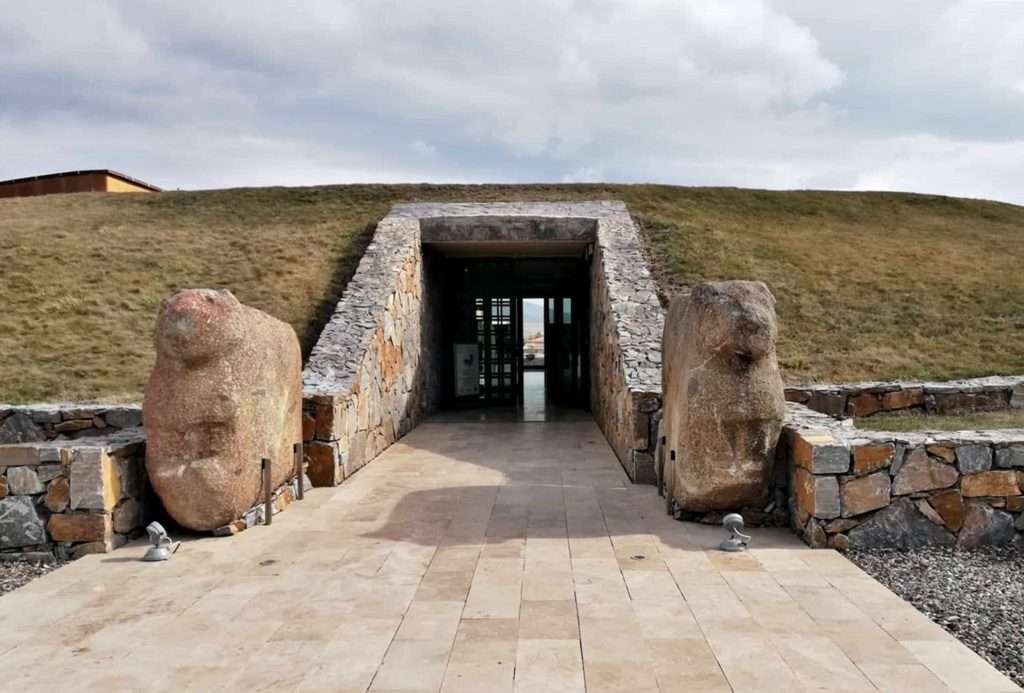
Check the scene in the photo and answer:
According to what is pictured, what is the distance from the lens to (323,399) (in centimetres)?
739

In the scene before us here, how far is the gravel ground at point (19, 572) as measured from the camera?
4.76 m

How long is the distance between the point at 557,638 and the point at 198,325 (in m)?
3.51

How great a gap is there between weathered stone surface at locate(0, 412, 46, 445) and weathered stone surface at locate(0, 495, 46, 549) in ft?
11.8

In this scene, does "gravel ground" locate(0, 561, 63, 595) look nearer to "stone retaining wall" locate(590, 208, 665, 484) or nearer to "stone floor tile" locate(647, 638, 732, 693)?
"stone floor tile" locate(647, 638, 732, 693)

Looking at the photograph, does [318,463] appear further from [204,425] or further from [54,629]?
[54,629]

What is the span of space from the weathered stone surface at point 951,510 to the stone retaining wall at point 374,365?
17.9 feet

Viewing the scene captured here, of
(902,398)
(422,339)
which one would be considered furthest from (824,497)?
(422,339)

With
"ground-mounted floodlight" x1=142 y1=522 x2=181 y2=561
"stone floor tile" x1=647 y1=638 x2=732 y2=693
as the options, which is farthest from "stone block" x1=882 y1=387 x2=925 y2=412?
"ground-mounted floodlight" x1=142 y1=522 x2=181 y2=561

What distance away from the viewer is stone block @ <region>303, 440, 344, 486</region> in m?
7.31

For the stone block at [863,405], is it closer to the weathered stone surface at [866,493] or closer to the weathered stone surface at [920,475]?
the weathered stone surface at [920,475]

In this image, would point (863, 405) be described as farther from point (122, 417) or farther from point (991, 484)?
point (122, 417)

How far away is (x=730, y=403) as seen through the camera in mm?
5598

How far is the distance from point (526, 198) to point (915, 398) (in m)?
10.7

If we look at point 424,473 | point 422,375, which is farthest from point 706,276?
point 424,473
